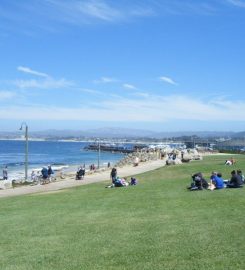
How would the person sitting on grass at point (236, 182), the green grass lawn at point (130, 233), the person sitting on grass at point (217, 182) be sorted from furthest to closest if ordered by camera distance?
the person sitting on grass at point (217, 182) < the person sitting on grass at point (236, 182) < the green grass lawn at point (130, 233)

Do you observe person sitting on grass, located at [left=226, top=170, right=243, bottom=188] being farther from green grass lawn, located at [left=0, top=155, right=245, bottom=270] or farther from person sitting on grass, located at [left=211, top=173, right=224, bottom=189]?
green grass lawn, located at [left=0, top=155, right=245, bottom=270]

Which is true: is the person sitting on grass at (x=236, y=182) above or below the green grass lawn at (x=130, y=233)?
above

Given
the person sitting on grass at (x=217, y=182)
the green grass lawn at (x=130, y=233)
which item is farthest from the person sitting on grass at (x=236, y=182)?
the green grass lawn at (x=130, y=233)

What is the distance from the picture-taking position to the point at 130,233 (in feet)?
39.3

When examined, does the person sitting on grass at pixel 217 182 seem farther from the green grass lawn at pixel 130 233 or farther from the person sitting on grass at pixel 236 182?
the green grass lawn at pixel 130 233

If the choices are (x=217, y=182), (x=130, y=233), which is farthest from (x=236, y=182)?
(x=130, y=233)

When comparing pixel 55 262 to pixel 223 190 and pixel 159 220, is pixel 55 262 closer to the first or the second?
pixel 159 220

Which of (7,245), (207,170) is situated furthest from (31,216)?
(207,170)

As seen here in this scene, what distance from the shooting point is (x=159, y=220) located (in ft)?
44.5

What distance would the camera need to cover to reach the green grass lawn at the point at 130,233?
9469 millimetres

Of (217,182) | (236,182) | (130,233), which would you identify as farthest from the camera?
(217,182)

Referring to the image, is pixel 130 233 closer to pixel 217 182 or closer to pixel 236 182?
pixel 217 182

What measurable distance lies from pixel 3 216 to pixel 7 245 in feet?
16.9

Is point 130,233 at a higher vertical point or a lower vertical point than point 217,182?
lower
